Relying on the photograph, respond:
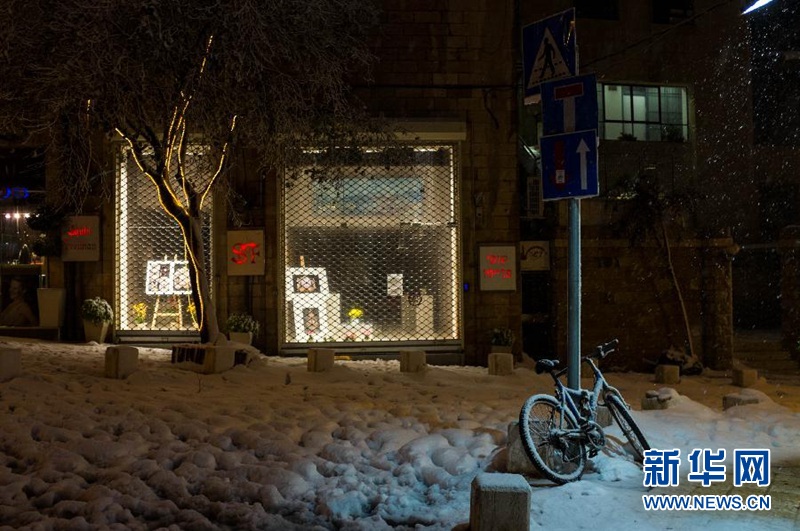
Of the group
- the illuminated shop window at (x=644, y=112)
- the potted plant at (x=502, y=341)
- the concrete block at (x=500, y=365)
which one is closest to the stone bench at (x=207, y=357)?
the concrete block at (x=500, y=365)

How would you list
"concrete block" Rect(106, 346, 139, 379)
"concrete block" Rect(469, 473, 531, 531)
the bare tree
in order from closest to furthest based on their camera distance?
1. "concrete block" Rect(469, 473, 531, 531)
2. the bare tree
3. "concrete block" Rect(106, 346, 139, 379)

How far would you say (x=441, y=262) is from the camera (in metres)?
14.0

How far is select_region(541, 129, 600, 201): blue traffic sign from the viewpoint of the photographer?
19.2 feet

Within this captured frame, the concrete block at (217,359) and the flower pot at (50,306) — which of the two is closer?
the concrete block at (217,359)

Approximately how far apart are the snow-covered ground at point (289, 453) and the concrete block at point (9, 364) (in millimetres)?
310

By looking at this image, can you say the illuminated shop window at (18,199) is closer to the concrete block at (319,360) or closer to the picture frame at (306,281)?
the picture frame at (306,281)

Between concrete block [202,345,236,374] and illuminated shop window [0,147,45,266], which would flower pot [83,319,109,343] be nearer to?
A: illuminated shop window [0,147,45,266]

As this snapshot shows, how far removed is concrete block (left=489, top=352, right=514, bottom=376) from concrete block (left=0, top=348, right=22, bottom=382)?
723 cm

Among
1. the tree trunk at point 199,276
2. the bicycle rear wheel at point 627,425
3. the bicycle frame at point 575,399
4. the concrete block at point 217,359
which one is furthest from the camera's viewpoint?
the tree trunk at point 199,276

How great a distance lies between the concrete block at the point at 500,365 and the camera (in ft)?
38.6

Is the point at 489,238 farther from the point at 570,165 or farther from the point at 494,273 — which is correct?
the point at 570,165

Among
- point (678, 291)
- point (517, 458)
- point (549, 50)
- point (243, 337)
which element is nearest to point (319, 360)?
point (243, 337)

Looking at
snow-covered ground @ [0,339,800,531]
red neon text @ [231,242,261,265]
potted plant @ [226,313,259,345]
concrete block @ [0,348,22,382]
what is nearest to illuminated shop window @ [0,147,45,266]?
red neon text @ [231,242,261,265]

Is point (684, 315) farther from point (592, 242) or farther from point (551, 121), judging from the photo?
point (551, 121)
